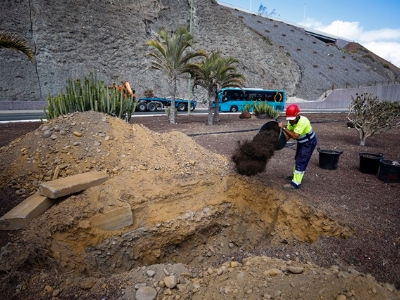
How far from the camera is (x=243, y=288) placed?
9.82 feet

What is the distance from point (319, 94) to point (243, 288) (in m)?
43.4

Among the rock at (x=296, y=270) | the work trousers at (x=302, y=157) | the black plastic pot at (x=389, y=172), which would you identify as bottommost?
the rock at (x=296, y=270)

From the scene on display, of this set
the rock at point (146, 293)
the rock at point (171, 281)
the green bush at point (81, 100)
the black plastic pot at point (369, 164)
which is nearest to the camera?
the rock at point (146, 293)

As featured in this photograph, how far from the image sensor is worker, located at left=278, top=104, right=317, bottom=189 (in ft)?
17.3

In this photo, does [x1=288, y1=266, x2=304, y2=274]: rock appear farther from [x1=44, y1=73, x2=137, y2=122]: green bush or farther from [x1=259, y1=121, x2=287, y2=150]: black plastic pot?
[x1=44, y1=73, x2=137, y2=122]: green bush

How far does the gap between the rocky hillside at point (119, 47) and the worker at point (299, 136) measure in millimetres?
15578

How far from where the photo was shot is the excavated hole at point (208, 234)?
14.5 feet

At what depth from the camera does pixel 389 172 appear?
20.6 feet

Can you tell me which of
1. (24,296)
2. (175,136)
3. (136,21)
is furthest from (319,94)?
(24,296)

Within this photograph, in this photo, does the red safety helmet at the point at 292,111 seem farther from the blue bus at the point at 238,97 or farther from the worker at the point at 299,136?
the blue bus at the point at 238,97

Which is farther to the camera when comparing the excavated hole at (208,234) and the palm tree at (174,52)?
the palm tree at (174,52)

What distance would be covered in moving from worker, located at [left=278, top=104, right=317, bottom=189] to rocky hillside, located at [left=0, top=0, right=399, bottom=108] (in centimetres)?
1558

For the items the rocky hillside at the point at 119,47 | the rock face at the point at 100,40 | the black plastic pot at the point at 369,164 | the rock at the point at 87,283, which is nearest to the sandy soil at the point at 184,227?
the rock at the point at 87,283

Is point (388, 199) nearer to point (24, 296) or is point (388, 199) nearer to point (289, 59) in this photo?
point (24, 296)
